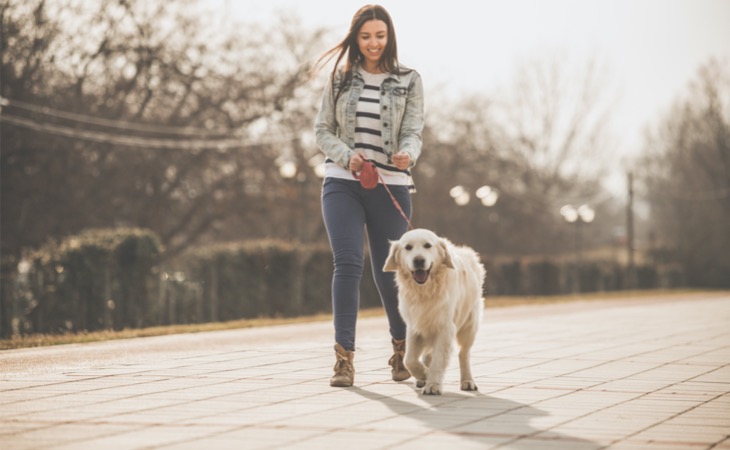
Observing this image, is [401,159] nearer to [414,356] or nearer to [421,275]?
[421,275]

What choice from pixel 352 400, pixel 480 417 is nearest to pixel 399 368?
pixel 352 400

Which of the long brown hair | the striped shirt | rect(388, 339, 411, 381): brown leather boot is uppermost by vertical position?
the long brown hair

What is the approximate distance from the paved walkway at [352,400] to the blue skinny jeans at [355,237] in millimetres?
449

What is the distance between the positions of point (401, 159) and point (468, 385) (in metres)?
1.49

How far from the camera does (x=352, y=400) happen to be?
21.0ft

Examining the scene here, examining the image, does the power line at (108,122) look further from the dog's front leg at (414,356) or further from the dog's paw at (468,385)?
the dog's paw at (468,385)

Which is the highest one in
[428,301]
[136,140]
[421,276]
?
[136,140]

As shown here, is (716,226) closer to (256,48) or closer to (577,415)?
(256,48)

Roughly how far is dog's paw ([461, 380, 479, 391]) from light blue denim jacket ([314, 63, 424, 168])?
149cm

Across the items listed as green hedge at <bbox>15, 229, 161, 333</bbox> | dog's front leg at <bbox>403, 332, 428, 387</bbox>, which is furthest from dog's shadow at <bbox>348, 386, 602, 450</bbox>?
green hedge at <bbox>15, 229, 161, 333</bbox>

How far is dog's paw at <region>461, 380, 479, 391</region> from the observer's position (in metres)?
7.03

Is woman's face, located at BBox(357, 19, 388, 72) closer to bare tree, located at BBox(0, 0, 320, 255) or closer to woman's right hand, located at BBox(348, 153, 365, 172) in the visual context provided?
woman's right hand, located at BBox(348, 153, 365, 172)

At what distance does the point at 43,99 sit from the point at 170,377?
72.6 feet

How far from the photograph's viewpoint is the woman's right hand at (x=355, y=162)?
23.9ft
